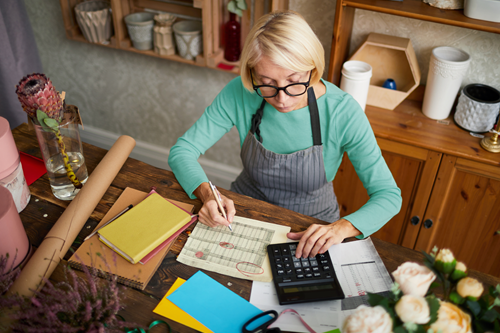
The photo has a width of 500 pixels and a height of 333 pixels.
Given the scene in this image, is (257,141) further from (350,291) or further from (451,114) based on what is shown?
(451,114)

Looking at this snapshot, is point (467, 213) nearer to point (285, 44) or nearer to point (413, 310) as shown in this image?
point (285, 44)

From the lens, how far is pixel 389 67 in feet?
6.82

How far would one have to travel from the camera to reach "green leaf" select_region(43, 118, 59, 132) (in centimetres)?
112

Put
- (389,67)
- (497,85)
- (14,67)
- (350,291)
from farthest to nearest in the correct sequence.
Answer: (14,67) → (389,67) → (497,85) → (350,291)

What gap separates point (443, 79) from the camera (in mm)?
1817

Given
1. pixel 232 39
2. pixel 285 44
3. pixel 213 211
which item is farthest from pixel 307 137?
pixel 232 39

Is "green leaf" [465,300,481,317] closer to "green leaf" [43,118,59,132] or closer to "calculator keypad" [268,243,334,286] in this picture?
"calculator keypad" [268,243,334,286]

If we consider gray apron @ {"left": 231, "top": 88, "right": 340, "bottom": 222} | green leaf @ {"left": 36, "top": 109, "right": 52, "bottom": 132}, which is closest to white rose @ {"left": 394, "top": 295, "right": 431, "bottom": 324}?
gray apron @ {"left": 231, "top": 88, "right": 340, "bottom": 222}

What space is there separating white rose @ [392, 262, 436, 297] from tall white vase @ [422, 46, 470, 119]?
142cm

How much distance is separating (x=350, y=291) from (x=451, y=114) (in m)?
1.38

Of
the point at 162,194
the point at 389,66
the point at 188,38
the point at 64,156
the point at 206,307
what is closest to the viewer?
the point at 206,307

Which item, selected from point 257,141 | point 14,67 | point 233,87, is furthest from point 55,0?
point 257,141

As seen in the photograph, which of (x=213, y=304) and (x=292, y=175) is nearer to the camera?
(x=213, y=304)

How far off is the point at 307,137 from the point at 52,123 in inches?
33.9
